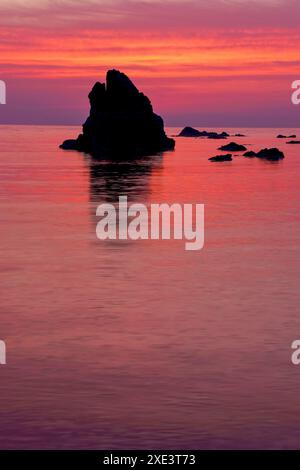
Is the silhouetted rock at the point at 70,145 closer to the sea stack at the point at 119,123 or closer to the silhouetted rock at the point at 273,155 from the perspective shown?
the sea stack at the point at 119,123

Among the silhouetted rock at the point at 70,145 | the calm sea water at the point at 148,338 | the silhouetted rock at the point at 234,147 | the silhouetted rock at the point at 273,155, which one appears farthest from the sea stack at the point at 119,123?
the calm sea water at the point at 148,338

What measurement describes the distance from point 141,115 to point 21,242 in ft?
423

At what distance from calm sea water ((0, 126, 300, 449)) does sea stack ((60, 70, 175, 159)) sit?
116m

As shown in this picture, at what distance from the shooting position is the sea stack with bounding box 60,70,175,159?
6471 inches

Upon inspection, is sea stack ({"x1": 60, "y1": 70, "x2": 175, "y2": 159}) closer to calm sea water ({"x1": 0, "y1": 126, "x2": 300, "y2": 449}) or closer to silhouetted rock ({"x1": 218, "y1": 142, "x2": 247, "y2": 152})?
silhouetted rock ({"x1": 218, "y1": 142, "x2": 247, "y2": 152})

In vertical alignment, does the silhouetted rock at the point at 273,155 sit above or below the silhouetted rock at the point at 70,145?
below

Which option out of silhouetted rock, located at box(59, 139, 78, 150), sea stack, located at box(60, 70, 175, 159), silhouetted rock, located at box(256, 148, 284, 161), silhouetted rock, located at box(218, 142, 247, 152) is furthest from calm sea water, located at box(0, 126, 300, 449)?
silhouetted rock, located at box(59, 139, 78, 150)

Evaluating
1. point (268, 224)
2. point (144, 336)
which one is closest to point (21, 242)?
point (268, 224)

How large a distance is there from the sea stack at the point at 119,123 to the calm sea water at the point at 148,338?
11580 cm

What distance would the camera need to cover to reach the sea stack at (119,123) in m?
164

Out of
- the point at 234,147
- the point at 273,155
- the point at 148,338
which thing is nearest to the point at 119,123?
the point at 234,147

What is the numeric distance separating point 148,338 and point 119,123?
143576 mm

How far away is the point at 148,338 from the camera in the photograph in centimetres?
2230
